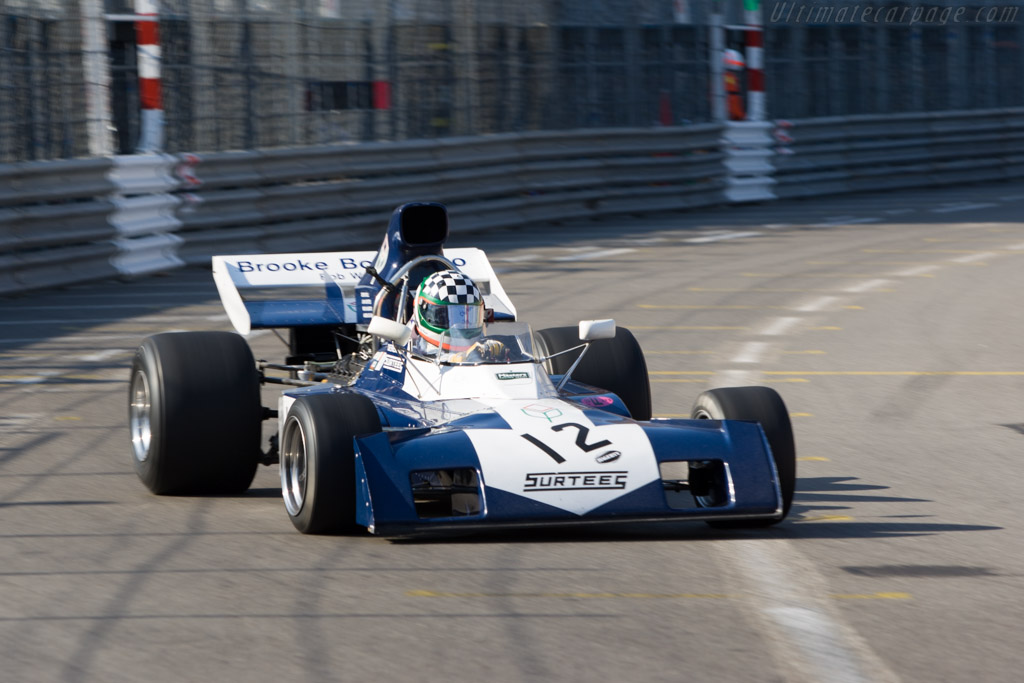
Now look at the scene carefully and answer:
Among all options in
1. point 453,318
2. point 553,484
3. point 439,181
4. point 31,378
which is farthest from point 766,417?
point 439,181

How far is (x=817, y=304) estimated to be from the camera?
52.4ft

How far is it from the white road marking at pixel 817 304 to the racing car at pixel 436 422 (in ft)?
21.7

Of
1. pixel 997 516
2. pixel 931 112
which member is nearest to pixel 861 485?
pixel 997 516

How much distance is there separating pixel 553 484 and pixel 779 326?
8209mm

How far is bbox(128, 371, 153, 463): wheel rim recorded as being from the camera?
8.26m

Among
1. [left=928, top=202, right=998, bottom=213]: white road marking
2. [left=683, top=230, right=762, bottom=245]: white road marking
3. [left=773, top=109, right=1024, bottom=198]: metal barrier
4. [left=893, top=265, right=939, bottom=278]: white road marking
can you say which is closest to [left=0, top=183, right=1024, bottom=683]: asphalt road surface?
[left=893, top=265, right=939, bottom=278]: white road marking

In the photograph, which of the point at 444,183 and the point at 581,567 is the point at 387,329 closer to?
the point at 581,567

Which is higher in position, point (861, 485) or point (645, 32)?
point (645, 32)

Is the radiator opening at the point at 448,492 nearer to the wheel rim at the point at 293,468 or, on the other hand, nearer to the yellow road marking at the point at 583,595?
the wheel rim at the point at 293,468

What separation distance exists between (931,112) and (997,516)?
24323 millimetres

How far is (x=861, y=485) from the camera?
26.8ft

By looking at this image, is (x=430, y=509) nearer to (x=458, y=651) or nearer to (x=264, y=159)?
(x=458, y=651)

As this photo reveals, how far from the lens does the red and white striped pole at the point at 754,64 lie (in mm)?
27812

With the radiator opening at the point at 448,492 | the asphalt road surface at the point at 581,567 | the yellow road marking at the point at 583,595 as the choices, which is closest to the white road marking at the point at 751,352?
the asphalt road surface at the point at 581,567
